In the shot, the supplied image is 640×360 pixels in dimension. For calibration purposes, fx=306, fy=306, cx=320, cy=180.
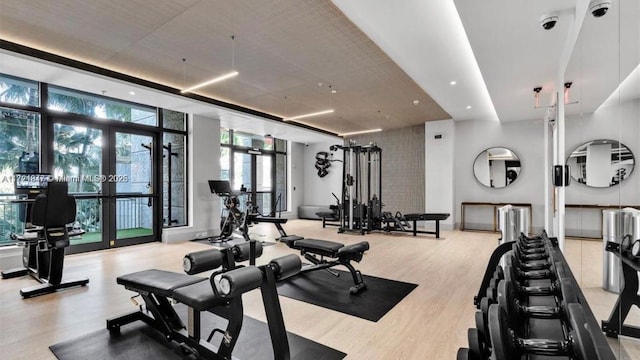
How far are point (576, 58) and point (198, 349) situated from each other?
4.66 meters

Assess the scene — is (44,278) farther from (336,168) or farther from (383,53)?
(336,168)

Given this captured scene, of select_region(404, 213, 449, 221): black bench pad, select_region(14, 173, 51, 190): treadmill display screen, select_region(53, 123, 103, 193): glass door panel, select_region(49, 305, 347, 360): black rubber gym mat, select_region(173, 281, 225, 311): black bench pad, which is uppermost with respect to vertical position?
select_region(53, 123, 103, 193): glass door panel

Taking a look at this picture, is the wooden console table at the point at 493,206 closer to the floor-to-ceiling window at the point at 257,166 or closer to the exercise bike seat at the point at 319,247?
the floor-to-ceiling window at the point at 257,166

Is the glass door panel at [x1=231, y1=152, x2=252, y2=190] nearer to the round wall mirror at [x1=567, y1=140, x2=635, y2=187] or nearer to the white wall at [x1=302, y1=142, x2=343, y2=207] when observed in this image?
the white wall at [x1=302, y1=142, x2=343, y2=207]

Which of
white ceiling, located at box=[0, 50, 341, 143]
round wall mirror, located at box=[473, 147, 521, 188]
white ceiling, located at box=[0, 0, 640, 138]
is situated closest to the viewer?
white ceiling, located at box=[0, 0, 640, 138]

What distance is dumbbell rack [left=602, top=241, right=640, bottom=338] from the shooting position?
3.84ft

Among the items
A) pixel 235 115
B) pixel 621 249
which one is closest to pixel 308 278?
pixel 621 249

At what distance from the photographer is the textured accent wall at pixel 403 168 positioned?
353 inches

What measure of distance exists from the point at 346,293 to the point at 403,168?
6.52 metres

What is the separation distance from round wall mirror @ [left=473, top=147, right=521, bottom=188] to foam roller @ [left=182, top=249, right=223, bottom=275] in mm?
7618

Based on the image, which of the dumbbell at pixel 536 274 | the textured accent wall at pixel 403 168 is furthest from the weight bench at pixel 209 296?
the textured accent wall at pixel 403 168

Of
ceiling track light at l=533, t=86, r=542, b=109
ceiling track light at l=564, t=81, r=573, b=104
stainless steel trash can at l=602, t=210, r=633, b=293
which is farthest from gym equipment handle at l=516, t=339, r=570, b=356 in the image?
ceiling track light at l=533, t=86, r=542, b=109

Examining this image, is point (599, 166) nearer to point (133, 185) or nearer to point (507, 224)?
point (507, 224)

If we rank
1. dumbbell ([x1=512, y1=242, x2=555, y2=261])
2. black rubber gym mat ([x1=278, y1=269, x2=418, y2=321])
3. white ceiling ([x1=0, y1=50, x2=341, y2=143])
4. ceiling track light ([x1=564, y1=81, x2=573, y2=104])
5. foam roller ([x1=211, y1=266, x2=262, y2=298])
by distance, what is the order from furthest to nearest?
white ceiling ([x1=0, y1=50, x2=341, y2=143]) → ceiling track light ([x1=564, y1=81, x2=573, y2=104]) → black rubber gym mat ([x1=278, y1=269, x2=418, y2=321]) → dumbbell ([x1=512, y1=242, x2=555, y2=261]) → foam roller ([x1=211, y1=266, x2=262, y2=298])
